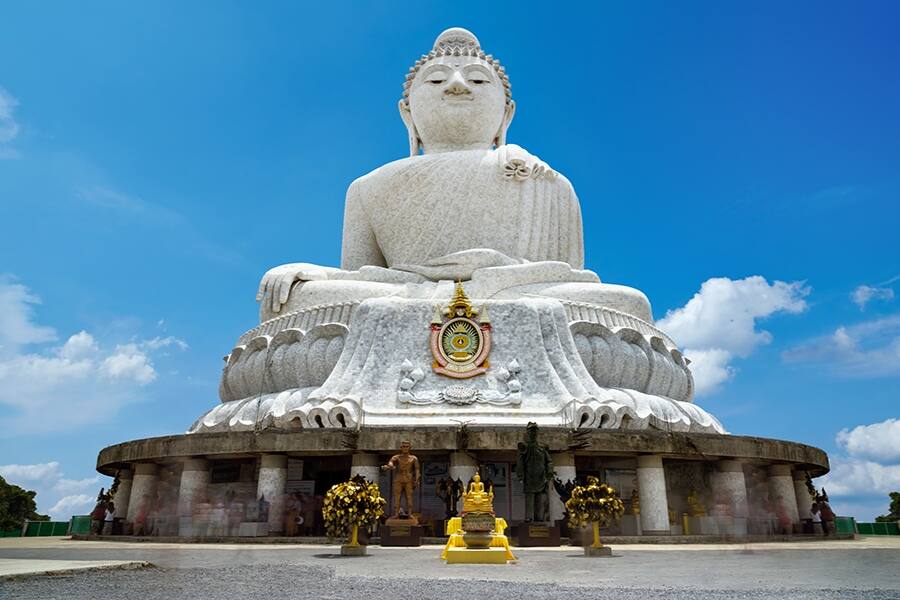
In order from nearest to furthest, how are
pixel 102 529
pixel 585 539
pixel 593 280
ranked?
pixel 585 539, pixel 102 529, pixel 593 280

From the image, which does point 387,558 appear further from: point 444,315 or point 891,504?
point 891,504

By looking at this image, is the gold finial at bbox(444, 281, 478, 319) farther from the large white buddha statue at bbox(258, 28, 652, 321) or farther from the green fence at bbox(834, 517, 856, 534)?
the green fence at bbox(834, 517, 856, 534)

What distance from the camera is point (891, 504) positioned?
20.5 m

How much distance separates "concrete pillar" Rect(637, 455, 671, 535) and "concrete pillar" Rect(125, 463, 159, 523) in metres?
7.56

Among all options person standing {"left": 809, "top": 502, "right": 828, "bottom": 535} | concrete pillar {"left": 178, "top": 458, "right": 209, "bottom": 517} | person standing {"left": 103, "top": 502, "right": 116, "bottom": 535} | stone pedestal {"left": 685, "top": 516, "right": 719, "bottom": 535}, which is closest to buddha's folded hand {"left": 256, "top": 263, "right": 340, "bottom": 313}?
concrete pillar {"left": 178, "top": 458, "right": 209, "bottom": 517}

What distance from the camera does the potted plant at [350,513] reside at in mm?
7254

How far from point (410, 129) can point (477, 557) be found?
45.3 feet

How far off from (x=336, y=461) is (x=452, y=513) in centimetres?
243

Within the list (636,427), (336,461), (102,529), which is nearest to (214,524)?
(336,461)

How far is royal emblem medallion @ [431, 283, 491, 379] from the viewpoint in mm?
12156

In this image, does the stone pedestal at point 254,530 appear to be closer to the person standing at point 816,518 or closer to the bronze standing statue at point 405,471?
the bronze standing statue at point 405,471

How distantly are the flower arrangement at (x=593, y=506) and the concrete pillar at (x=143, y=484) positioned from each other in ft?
24.2

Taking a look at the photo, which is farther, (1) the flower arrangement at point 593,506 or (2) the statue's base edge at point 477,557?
(1) the flower arrangement at point 593,506

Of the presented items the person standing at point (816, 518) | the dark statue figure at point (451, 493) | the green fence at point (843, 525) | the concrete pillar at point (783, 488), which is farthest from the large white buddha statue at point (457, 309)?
the green fence at point (843, 525)
